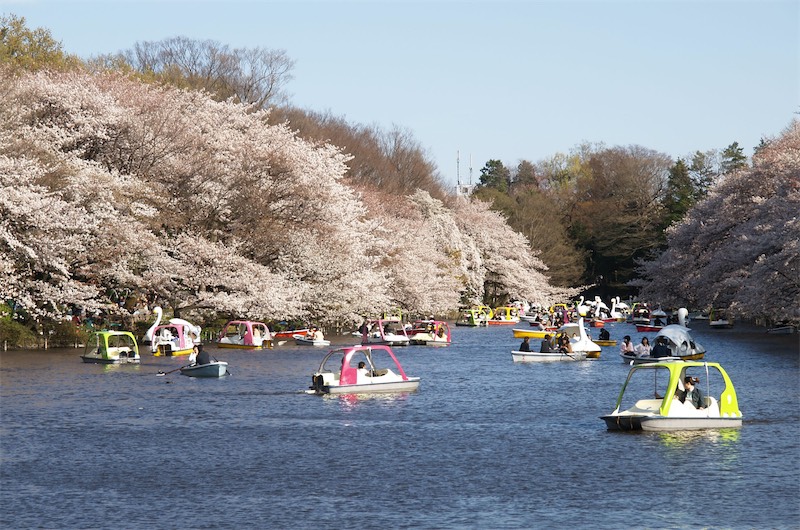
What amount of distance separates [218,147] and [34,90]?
1310cm

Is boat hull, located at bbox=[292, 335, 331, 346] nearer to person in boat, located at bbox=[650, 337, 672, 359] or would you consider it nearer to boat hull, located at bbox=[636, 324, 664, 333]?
person in boat, located at bbox=[650, 337, 672, 359]

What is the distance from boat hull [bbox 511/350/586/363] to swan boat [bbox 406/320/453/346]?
15181 mm

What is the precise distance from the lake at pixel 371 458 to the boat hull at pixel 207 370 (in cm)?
Answer: 70

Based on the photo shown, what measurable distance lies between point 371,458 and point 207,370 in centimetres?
2205

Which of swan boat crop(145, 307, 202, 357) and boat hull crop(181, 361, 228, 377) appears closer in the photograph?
boat hull crop(181, 361, 228, 377)

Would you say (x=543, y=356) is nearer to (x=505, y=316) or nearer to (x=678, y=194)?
(x=505, y=316)

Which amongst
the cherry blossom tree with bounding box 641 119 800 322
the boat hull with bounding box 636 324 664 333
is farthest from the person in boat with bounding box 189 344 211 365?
the boat hull with bounding box 636 324 664 333

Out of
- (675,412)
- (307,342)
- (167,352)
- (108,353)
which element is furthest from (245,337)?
(675,412)

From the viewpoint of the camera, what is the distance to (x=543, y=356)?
6481 centimetres

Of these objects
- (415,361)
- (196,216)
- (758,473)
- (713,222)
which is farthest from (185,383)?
(713,222)

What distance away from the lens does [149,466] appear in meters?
29.7

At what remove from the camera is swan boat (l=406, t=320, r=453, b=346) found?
79.8 metres

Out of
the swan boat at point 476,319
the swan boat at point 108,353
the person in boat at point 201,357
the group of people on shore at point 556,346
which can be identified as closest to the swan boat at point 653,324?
the swan boat at point 476,319

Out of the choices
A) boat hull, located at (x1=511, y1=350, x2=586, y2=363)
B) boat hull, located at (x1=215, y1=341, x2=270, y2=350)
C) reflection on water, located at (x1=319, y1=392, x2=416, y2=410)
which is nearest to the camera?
reflection on water, located at (x1=319, y1=392, x2=416, y2=410)
